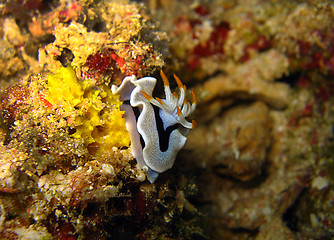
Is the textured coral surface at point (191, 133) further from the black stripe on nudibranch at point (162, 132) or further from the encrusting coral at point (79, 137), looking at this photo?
the black stripe on nudibranch at point (162, 132)

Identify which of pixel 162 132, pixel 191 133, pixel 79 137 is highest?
pixel 79 137

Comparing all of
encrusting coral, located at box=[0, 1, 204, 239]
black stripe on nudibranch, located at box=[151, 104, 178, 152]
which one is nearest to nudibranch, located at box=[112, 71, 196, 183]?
black stripe on nudibranch, located at box=[151, 104, 178, 152]

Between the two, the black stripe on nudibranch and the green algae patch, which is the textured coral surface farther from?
the black stripe on nudibranch

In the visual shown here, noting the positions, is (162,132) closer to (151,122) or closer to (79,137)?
(151,122)

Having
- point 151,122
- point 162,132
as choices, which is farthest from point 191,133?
point 151,122

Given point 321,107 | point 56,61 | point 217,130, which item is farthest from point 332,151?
point 56,61

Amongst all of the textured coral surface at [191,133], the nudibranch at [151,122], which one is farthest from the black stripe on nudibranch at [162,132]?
the textured coral surface at [191,133]
